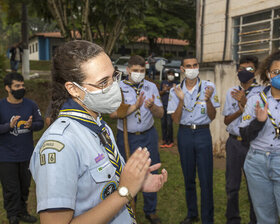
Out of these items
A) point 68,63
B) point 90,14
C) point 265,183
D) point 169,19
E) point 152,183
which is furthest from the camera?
point 169,19

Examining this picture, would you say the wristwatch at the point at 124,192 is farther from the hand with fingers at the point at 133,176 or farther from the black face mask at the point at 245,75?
the black face mask at the point at 245,75

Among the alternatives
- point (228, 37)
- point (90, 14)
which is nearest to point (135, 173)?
point (228, 37)

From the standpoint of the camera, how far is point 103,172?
1604 millimetres

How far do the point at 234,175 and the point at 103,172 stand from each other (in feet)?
10.3

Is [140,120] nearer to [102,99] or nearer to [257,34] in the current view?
[102,99]

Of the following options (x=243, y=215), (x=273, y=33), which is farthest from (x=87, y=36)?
(x=243, y=215)

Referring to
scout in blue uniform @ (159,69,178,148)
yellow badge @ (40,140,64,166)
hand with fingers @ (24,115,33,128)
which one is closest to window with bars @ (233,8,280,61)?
scout in blue uniform @ (159,69,178,148)

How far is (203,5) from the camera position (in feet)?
29.1

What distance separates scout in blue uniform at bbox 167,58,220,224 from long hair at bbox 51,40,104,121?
109 inches

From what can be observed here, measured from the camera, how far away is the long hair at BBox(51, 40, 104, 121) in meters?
1.65

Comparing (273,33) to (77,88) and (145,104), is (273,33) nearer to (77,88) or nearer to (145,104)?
(145,104)

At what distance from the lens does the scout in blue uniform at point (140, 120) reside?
4.58 metres

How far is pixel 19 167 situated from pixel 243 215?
149 inches

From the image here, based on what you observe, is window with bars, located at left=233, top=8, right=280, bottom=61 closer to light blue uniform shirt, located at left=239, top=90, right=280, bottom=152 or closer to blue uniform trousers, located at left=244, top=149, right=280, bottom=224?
light blue uniform shirt, located at left=239, top=90, right=280, bottom=152
